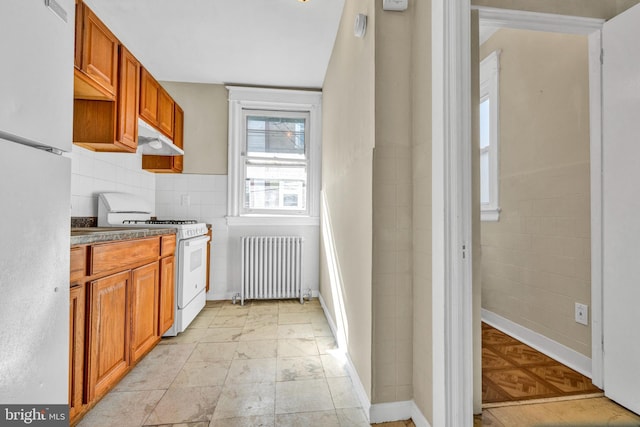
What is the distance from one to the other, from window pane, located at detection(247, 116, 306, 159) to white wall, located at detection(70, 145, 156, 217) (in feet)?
3.94

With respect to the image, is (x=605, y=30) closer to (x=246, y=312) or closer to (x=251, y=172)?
(x=251, y=172)

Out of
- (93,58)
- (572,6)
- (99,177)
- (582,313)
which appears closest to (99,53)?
(93,58)

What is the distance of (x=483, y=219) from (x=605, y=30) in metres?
1.59

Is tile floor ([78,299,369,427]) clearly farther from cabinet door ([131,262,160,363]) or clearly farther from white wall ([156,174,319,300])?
white wall ([156,174,319,300])

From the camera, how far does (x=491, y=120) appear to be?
2734mm

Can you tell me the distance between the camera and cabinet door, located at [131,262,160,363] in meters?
1.85

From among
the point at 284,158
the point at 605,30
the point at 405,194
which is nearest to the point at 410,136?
the point at 405,194

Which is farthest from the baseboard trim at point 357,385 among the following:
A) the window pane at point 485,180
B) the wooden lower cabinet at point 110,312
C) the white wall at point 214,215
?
the window pane at point 485,180

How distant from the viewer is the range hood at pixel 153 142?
2516 mm

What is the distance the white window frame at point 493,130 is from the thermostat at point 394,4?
1.66m

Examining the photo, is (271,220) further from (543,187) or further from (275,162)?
(543,187)

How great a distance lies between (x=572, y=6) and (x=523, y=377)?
7.07 feet

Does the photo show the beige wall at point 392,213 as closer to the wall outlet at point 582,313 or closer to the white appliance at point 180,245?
the wall outlet at point 582,313

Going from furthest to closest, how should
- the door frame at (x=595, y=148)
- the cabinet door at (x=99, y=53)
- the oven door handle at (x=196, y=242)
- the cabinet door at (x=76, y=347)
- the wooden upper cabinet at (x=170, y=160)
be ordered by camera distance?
1. the wooden upper cabinet at (x=170, y=160)
2. the oven door handle at (x=196, y=242)
3. the cabinet door at (x=99, y=53)
4. the door frame at (x=595, y=148)
5. the cabinet door at (x=76, y=347)
